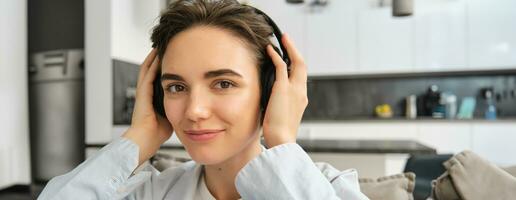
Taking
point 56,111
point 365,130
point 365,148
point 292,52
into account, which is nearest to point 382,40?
point 365,130

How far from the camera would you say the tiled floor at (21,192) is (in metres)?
3.40

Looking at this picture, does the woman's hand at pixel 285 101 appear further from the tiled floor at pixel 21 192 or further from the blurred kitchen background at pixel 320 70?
the tiled floor at pixel 21 192

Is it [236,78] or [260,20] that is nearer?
[236,78]

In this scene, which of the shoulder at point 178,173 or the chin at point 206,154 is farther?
the shoulder at point 178,173

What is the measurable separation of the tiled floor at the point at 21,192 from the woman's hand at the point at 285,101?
3277mm

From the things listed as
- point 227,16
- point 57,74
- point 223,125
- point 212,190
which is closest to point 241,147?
point 223,125

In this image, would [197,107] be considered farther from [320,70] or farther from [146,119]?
[320,70]

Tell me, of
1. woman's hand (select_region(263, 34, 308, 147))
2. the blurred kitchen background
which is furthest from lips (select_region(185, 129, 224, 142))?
the blurred kitchen background

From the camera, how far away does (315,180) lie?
32.1 inches

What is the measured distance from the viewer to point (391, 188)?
1030mm

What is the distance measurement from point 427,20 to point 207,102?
11.5 feet

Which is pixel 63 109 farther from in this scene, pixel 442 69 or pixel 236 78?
pixel 442 69

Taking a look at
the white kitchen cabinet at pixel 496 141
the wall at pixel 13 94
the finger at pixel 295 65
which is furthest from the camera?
the white kitchen cabinet at pixel 496 141

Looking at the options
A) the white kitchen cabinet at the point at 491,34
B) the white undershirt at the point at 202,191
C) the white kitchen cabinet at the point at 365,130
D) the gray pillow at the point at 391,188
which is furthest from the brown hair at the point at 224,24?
the white kitchen cabinet at the point at 491,34
